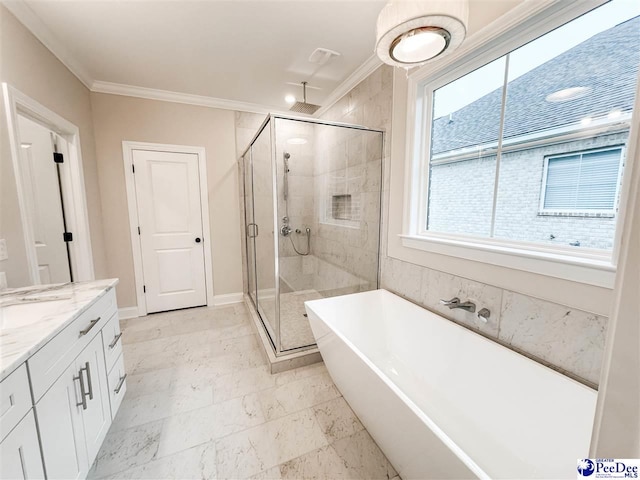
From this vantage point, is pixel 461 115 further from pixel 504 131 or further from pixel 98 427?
pixel 98 427

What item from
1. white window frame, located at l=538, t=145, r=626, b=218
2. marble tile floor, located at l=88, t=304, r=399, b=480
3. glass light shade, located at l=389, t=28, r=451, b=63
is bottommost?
marble tile floor, located at l=88, t=304, r=399, b=480

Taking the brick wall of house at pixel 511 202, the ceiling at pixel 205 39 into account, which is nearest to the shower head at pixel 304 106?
the ceiling at pixel 205 39

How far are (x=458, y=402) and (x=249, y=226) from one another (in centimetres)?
271

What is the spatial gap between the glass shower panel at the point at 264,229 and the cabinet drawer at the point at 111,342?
3.68 feet

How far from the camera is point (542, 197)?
1.35 metres

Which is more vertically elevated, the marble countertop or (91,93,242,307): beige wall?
(91,93,242,307): beige wall

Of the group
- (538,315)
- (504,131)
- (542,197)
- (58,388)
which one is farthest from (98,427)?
(504,131)

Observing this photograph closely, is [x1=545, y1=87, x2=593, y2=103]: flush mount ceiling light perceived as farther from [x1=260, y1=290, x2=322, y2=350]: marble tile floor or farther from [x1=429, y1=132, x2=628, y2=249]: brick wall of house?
[x1=260, y1=290, x2=322, y2=350]: marble tile floor

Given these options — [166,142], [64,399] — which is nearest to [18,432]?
[64,399]

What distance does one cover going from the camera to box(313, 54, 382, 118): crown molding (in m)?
2.25

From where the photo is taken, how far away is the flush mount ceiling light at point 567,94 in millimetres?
1159

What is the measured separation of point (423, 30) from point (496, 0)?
833mm

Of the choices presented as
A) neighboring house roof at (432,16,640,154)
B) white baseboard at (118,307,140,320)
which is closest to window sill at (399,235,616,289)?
neighboring house roof at (432,16,640,154)

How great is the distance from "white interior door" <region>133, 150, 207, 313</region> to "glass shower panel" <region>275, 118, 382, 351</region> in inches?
56.5
